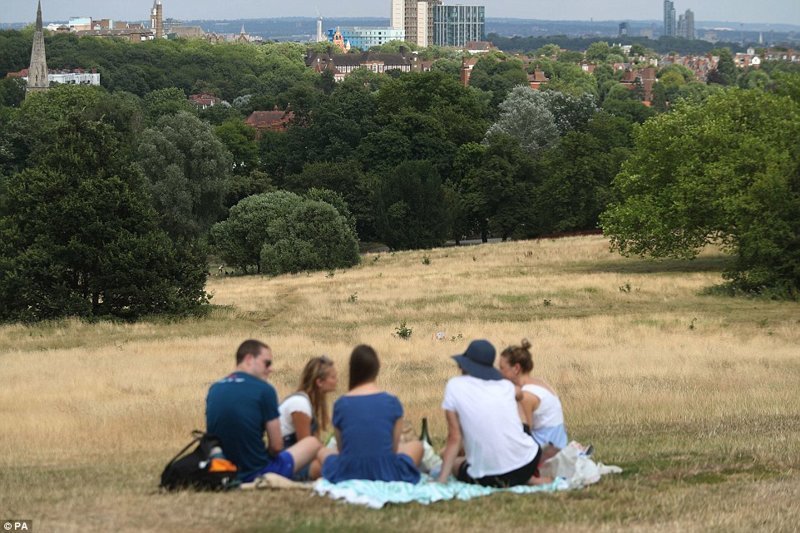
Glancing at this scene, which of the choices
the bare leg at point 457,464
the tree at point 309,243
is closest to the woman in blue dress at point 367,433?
the bare leg at point 457,464

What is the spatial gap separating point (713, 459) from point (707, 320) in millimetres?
20742

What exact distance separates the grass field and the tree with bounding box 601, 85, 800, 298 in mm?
1489

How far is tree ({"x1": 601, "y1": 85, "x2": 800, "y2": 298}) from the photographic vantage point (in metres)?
40.1

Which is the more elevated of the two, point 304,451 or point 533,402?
point 533,402

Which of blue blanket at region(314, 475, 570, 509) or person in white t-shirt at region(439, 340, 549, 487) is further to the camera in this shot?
person in white t-shirt at region(439, 340, 549, 487)

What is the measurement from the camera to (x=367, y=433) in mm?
11898

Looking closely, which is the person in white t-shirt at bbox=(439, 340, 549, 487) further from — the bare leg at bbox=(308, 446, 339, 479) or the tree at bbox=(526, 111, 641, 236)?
the tree at bbox=(526, 111, 641, 236)

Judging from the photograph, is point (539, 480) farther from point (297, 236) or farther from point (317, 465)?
point (297, 236)

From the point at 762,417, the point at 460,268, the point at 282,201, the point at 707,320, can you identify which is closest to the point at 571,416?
the point at 762,417

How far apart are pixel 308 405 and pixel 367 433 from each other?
2.77 ft

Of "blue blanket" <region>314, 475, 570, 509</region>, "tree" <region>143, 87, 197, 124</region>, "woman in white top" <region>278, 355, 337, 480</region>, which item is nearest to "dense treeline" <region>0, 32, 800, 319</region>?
"tree" <region>143, 87, 197, 124</region>

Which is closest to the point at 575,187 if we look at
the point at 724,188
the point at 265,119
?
the point at 724,188

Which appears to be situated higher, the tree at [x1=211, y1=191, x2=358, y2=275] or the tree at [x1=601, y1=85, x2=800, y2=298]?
the tree at [x1=601, y1=85, x2=800, y2=298]

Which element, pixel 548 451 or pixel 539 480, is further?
pixel 548 451
